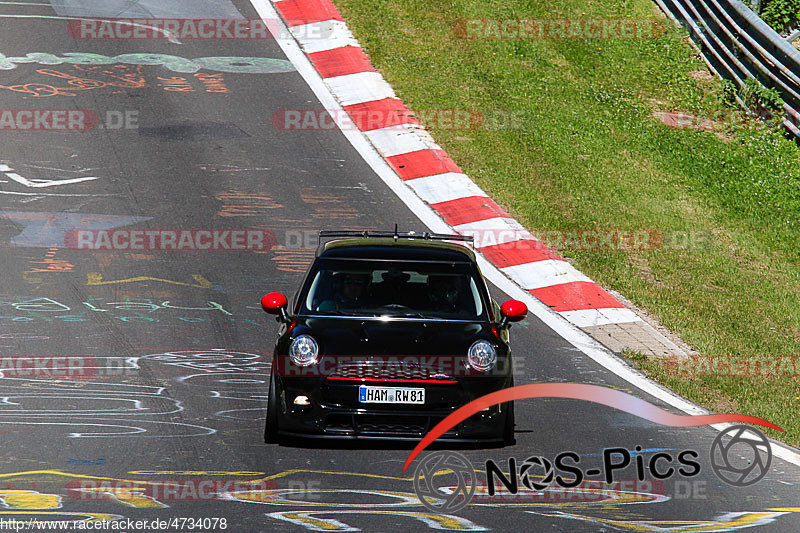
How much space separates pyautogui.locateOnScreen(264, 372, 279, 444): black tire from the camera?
8023 mm

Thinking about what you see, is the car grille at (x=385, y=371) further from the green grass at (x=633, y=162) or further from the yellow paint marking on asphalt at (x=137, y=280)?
the yellow paint marking on asphalt at (x=137, y=280)

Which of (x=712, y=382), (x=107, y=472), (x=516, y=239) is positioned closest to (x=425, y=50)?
(x=516, y=239)

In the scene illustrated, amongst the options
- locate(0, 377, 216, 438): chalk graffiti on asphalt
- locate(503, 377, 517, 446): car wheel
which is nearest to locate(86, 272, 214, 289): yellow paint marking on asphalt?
locate(0, 377, 216, 438): chalk graffiti on asphalt

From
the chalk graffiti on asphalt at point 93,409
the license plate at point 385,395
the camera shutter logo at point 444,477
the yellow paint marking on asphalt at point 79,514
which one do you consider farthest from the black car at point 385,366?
the yellow paint marking on asphalt at point 79,514

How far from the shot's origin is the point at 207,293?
12.0 metres

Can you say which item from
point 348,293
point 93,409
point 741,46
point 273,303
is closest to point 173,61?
point 741,46

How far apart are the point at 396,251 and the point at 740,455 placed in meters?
3.34

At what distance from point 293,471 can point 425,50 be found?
44.2 ft

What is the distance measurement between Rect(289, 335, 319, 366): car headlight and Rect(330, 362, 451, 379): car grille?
213 millimetres

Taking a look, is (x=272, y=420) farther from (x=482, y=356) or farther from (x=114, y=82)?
(x=114, y=82)

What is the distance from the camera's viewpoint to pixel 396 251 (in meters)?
9.23

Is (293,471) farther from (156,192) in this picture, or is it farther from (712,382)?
(156,192)

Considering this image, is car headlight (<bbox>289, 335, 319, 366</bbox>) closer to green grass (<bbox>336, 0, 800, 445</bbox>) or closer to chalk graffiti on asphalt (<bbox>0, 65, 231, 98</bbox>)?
green grass (<bbox>336, 0, 800, 445</bbox>)

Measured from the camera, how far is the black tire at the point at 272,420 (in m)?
8.02
